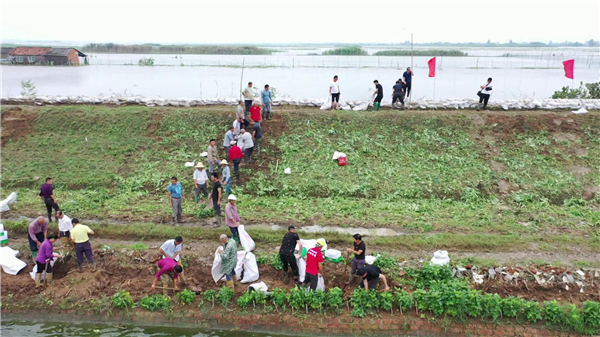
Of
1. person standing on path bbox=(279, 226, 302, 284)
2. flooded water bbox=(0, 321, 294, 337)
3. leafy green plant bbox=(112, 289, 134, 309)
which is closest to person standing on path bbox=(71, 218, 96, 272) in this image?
leafy green plant bbox=(112, 289, 134, 309)

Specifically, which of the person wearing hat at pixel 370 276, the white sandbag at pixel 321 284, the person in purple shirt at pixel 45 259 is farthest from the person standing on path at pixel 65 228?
the person wearing hat at pixel 370 276

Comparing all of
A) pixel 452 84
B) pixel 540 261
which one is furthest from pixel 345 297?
pixel 452 84

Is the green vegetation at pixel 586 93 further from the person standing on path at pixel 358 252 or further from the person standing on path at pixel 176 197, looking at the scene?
the person standing on path at pixel 176 197

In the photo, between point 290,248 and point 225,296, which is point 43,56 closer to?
point 225,296

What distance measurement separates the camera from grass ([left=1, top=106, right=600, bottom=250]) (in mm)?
12109

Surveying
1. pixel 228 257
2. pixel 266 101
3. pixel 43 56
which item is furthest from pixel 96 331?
pixel 43 56

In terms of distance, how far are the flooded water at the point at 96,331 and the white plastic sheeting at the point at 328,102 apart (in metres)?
12.4

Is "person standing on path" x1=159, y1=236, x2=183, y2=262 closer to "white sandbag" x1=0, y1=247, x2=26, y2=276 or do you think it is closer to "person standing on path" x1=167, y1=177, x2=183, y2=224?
"person standing on path" x1=167, y1=177, x2=183, y2=224

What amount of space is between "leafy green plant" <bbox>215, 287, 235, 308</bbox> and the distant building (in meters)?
38.8

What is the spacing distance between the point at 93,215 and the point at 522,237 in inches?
482

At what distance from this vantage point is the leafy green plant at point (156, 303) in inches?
338

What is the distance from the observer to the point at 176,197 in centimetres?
1152

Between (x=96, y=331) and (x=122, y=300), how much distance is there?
73 cm

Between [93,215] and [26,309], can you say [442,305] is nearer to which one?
[26,309]
